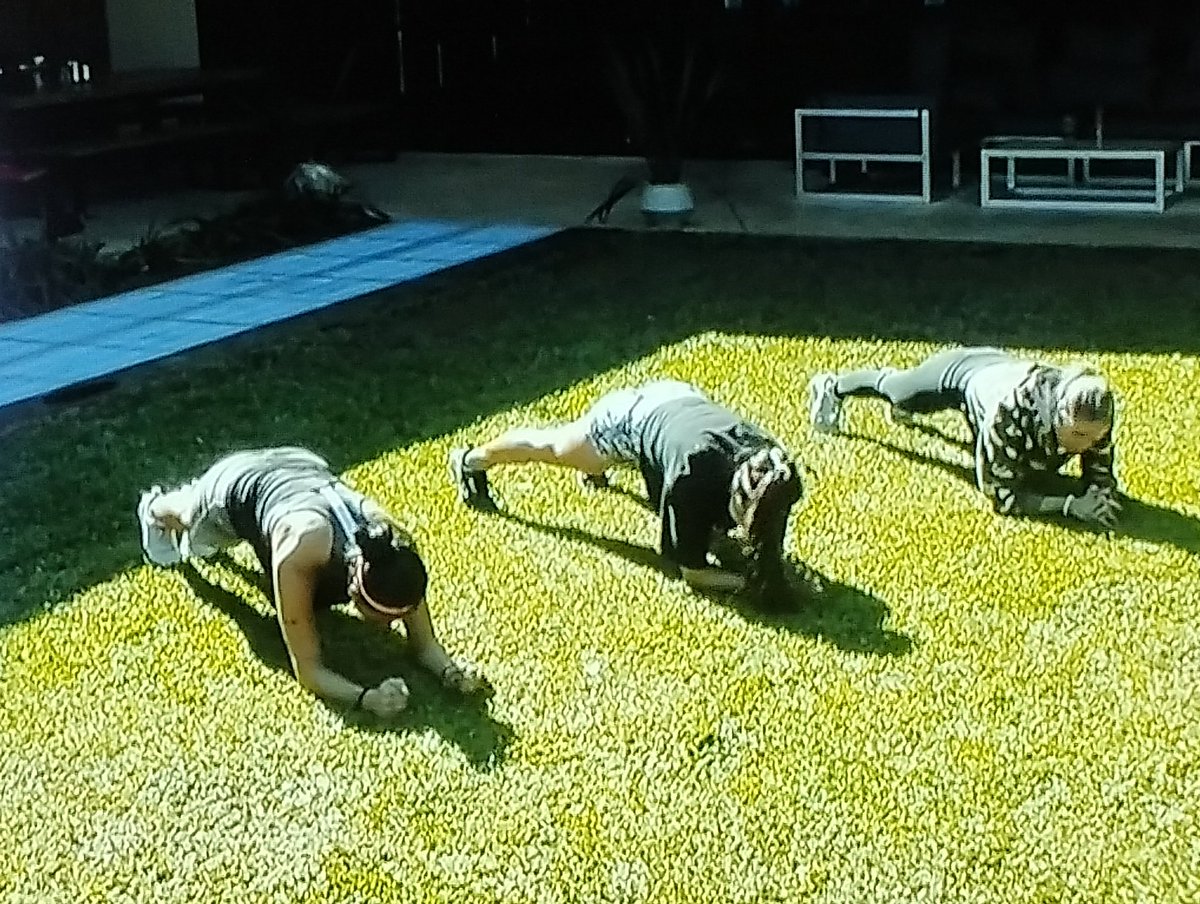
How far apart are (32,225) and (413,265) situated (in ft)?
8.17

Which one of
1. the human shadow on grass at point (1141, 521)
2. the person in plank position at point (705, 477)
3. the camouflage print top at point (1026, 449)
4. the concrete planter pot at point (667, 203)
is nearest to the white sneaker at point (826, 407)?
the camouflage print top at point (1026, 449)

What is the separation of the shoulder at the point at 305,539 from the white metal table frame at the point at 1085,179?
5765 millimetres

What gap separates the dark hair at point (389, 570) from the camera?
3129 mm

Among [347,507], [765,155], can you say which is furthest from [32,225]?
[347,507]

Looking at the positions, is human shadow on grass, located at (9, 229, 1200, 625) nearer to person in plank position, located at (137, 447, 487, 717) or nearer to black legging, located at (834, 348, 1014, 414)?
person in plank position, located at (137, 447, 487, 717)

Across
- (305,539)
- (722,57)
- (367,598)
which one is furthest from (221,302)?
(722,57)

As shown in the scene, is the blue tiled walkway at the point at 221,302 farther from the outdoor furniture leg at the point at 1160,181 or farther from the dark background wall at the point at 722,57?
the outdoor furniture leg at the point at 1160,181

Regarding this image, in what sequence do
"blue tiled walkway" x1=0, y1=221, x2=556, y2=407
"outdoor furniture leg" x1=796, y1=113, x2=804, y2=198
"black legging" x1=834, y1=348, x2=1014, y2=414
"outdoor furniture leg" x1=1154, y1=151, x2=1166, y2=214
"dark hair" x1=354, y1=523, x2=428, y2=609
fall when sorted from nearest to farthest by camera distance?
"dark hair" x1=354, y1=523, x2=428, y2=609, "black legging" x1=834, y1=348, x2=1014, y2=414, "blue tiled walkway" x1=0, y1=221, x2=556, y2=407, "outdoor furniture leg" x1=1154, y1=151, x2=1166, y2=214, "outdoor furniture leg" x1=796, y1=113, x2=804, y2=198

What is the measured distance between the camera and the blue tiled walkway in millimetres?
5949

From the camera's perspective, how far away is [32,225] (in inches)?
349

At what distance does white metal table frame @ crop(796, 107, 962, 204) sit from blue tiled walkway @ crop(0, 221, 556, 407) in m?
1.51

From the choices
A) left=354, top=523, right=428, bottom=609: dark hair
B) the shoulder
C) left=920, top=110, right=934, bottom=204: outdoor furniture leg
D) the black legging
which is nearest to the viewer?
left=354, top=523, right=428, bottom=609: dark hair

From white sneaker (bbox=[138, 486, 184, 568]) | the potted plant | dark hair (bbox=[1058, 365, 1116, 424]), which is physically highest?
the potted plant

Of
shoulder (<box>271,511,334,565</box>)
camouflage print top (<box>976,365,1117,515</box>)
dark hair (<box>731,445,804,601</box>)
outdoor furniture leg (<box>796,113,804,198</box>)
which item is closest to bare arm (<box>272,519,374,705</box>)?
shoulder (<box>271,511,334,565</box>)
